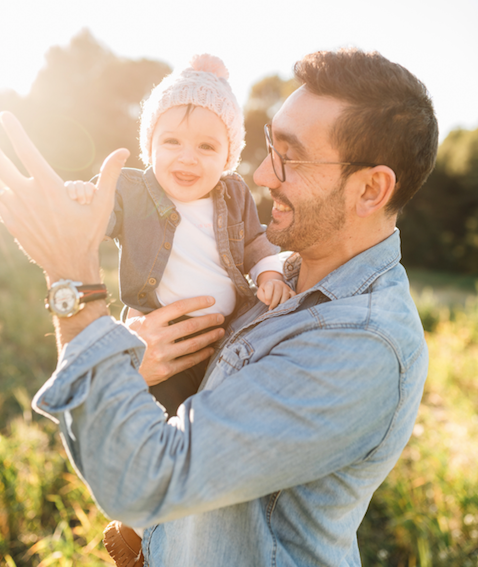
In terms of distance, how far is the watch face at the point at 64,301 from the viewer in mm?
1166

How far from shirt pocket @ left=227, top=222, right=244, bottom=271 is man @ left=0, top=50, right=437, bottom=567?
15.2 inches

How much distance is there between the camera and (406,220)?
2547 cm

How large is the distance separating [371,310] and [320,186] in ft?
2.27

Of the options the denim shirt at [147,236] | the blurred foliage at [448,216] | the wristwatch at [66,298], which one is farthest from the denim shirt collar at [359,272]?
the blurred foliage at [448,216]

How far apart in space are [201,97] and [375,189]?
3.00 feet

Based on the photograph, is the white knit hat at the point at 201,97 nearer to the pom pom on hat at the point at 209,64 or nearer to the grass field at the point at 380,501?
the pom pom on hat at the point at 209,64

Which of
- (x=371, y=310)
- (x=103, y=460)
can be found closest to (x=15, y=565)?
(x=103, y=460)

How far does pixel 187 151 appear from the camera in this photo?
1.95 metres

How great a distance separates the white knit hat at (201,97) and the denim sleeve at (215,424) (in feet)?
4.04

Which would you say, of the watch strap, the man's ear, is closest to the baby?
the man's ear

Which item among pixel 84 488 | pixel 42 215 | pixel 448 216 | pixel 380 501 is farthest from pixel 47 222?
pixel 448 216

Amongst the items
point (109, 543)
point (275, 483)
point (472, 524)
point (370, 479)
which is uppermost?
point (275, 483)

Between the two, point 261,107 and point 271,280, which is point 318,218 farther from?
point 261,107

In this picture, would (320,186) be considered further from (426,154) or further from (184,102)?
(184,102)
